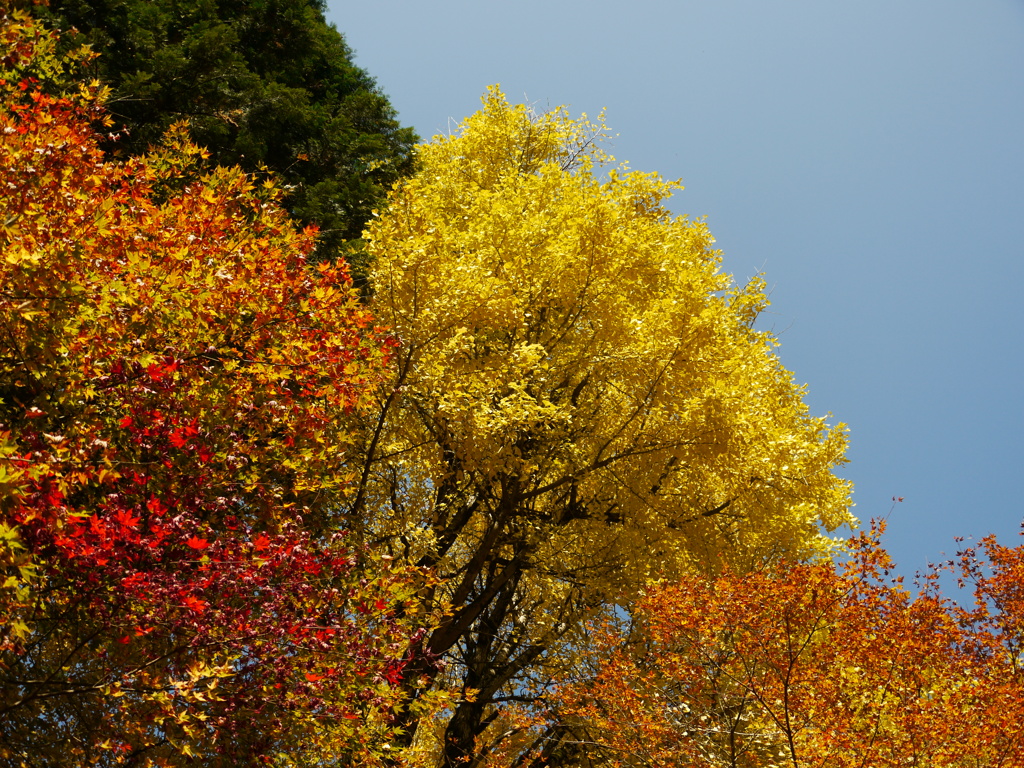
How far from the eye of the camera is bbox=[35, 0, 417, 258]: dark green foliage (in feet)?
36.8

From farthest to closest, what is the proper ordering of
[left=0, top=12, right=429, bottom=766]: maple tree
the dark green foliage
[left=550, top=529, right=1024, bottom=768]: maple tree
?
the dark green foliage, [left=550, top=529, right=1024, bottom=768]: maple tree, [left=0, top=12, right=429, bottom=766]: maple tree

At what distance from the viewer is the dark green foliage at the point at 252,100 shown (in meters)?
11.2

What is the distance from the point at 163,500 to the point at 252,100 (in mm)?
8952

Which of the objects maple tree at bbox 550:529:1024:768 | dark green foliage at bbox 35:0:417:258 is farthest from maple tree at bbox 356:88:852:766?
dark green foliage at bbox 35:0:417:258

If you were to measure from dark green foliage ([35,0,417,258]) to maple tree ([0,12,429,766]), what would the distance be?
14.5ft

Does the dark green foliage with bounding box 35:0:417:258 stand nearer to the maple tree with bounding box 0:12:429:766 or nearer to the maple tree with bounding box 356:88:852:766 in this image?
the maple tree with bounding box 356:88:852:766

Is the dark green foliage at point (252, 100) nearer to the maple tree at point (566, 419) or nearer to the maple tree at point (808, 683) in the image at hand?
the maple tree at point (566, 419)

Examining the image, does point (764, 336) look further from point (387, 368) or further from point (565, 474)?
point (387, 368)

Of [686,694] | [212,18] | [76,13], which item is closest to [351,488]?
[686,694]

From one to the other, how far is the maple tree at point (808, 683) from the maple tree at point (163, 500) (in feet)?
10.2

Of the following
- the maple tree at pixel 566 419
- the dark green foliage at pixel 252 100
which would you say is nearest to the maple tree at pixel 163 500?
the maple tree at pixel 566 419

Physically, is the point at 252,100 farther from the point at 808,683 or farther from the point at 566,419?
the point at 808,683

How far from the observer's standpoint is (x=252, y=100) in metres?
12.2

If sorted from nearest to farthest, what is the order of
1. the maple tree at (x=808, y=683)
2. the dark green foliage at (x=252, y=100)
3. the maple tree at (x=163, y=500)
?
the maple tree at (x=163, y=500)
the maple tree at (x=808, y=683)
the dark green foliage at (x=252, y=100)
